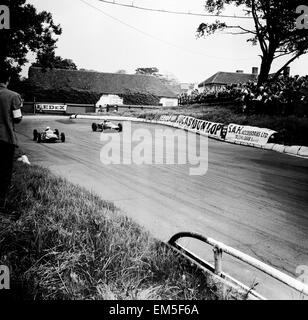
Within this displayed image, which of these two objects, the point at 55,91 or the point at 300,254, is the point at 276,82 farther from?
the point at 55,91

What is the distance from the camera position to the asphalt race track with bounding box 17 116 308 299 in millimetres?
5141

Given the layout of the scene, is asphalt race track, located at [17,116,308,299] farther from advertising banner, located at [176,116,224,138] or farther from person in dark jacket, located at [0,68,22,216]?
advertising banner, located at [176,116,224,138]

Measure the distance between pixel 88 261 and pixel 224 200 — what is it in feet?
15.1

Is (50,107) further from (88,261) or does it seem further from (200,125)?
(88,261)

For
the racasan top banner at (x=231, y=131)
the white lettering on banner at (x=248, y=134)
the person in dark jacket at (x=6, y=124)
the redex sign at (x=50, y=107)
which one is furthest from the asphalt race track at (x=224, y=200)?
the redex sign at (x=50, y=107)

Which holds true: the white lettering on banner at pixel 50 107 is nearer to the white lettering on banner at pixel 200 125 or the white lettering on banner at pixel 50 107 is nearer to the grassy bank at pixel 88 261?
the white lettering on banner at pixel 200 125

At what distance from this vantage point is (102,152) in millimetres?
14109

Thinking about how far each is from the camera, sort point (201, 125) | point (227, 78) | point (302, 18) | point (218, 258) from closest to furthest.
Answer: point (218, 258) → point (302, 18) → point (201, 125) → point (227, 78)

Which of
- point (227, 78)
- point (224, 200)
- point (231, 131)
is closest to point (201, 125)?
point (231, 131)

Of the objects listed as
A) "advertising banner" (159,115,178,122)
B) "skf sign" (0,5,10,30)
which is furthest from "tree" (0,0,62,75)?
"advertising banner" (159,115,178,122)

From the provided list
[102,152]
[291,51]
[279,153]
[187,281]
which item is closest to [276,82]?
[291,51]

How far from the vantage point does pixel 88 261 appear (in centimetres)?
387

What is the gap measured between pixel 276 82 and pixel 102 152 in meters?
15.9

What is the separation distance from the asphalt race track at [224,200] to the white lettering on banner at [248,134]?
4099 mm
